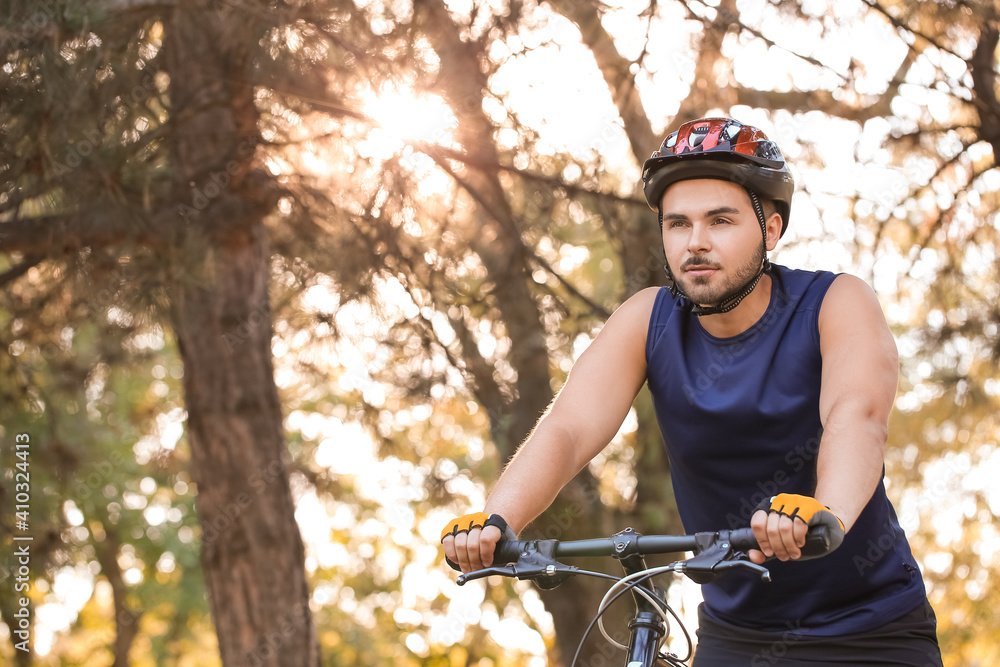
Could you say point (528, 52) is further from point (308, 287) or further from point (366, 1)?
point (308, 287)

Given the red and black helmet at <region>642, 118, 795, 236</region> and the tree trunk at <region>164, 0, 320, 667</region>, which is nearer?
the red and black helmet at <region>642, 118, 795, 236</region>

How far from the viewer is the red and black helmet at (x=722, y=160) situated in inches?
102

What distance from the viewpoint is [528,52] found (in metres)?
5.33

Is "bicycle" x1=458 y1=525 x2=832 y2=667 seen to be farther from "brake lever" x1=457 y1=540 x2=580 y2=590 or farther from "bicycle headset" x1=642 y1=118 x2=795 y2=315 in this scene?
"bicycle headset" x1=642 y1=118 x2=795 y2=315

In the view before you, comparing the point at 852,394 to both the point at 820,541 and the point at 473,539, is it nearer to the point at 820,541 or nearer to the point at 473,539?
the point at 820,541

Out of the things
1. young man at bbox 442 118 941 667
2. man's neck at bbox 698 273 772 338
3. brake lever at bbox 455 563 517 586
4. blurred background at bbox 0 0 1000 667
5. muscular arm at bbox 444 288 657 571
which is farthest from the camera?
blurred background at bbox 0 0 1000 667

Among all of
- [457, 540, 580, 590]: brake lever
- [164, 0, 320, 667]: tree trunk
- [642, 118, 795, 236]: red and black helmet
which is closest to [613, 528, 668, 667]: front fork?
[457, 540, 580, 590]: brake lever

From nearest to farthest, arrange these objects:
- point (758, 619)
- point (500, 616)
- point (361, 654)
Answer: point (758, 619), point (500, 616), point (361, 654)

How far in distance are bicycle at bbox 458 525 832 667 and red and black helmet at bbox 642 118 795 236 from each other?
A: 104 cm

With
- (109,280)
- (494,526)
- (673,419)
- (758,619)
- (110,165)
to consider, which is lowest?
(758,619)

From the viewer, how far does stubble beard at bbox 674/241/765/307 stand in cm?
258

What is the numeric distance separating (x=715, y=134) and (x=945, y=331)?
511 cm

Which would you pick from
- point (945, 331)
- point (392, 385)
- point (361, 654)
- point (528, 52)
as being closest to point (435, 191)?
point (528, 52)

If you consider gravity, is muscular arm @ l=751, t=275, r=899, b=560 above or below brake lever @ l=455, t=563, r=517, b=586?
above
